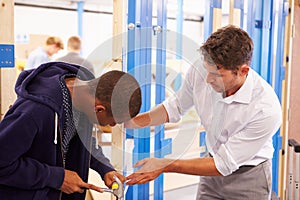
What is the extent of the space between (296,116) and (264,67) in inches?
18.7

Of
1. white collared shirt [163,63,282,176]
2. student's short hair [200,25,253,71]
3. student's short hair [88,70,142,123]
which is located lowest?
white collared shirt [163,63,282,176]

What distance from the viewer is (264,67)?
8.66ft

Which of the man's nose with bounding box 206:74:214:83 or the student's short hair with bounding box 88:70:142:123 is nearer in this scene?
the student's short hair with bounding box 88:70:142:123

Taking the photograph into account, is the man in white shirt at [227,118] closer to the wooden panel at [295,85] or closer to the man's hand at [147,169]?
the man's hand at [147,169]

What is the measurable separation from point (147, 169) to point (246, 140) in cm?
44

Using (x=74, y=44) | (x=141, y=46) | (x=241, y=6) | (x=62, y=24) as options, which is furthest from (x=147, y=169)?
(x=62, y=24)

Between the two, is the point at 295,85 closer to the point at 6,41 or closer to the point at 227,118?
the point at 227,118

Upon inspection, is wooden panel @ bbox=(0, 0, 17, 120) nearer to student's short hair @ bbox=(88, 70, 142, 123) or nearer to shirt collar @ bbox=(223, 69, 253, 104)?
student's short hair @ bbox=(88, 70, 142, 123)

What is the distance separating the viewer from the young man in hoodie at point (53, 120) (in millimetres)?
1105

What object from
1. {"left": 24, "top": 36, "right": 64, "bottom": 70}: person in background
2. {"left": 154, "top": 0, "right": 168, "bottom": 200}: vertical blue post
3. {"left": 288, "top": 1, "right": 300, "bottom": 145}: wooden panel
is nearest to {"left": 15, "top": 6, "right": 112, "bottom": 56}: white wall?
{"left": 24, "top": 36, "right": 64, "bottom": 70}: person in background

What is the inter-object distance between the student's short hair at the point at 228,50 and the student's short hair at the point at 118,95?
0.39 m

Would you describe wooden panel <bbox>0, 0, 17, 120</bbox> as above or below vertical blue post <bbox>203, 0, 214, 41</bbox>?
below

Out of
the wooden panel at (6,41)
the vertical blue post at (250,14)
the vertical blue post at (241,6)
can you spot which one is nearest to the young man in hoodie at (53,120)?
the wooden panel at (6,41)

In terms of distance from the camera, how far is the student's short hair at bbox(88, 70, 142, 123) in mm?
1076
